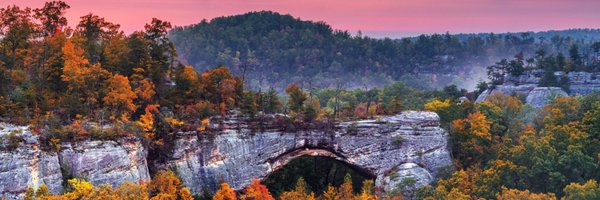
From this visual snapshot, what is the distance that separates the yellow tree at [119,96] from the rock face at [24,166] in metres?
6.30

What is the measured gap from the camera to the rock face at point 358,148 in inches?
2019

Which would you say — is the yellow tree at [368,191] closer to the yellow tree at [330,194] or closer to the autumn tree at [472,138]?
the yellow tree at [330,194]

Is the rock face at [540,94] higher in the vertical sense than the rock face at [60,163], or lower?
lower

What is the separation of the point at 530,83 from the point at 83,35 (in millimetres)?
62266

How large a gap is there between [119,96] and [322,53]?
5228 inches

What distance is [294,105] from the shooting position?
5625 centimetres

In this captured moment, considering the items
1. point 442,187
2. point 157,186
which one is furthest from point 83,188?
point 442,187

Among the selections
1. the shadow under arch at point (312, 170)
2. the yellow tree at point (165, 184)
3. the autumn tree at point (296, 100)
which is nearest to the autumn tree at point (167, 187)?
the yellow tree at point (165, 184)

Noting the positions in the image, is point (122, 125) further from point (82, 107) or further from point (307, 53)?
point (307, 53)

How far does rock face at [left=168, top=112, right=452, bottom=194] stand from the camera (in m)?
51.3

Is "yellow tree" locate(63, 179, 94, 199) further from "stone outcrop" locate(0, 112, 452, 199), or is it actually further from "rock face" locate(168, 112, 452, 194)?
"rock face" locate(168, 112, 452, 194)

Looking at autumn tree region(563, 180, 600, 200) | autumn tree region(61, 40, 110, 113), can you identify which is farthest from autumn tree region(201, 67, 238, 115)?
autumn tree region(563, 180, 600, 200)

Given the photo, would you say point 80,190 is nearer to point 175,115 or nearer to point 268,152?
point 175,115

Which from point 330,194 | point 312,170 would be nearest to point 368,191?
point 330,194
